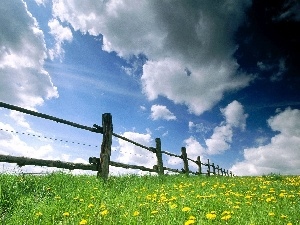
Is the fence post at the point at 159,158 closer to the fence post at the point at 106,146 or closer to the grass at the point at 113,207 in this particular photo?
the fence post at the point at 106,146

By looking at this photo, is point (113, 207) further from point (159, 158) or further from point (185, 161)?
point (185, 161)

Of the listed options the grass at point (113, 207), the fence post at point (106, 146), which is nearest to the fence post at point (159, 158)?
the fence post at point (106, 146)

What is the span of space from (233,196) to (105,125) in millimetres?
4264

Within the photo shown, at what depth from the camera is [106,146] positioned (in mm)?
8516

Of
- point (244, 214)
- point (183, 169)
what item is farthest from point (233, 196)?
point (183, 169)

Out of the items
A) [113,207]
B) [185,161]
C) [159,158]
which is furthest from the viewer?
[185,161]

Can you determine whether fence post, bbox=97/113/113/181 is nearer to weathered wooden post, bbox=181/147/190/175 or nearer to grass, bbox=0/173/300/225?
grass, bbox=0/173/300/225

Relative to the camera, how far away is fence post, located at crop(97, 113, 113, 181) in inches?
325

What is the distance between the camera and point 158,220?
402cm

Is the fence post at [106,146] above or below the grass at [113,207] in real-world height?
above

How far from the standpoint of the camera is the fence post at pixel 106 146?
8.25 meters

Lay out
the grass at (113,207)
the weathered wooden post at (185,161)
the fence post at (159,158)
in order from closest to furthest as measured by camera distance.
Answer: the grass at (113,207) → the fence post at (159,158) → the weathered wooden post at (185,161)

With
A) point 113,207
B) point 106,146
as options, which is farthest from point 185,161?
point 113,207

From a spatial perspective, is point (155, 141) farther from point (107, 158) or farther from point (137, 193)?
point (137, 193)
